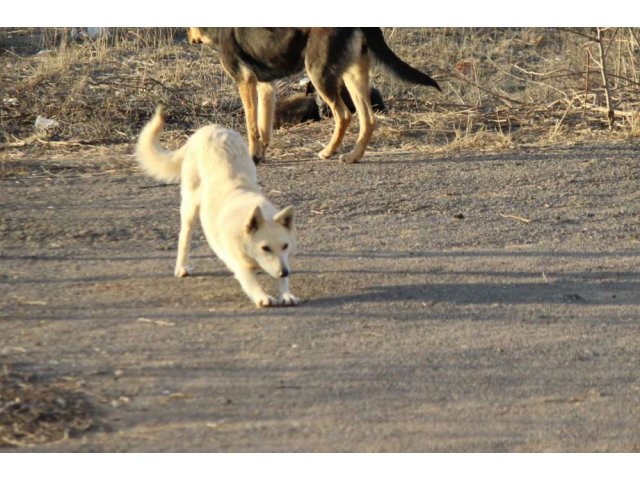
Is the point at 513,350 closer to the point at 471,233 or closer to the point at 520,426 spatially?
the point at 520,426

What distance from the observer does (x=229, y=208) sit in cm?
648

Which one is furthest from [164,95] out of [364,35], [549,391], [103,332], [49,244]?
[549,391]

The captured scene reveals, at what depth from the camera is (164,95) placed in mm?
12688

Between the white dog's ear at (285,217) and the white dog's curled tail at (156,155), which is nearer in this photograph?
the white dog's ear at (285,217)

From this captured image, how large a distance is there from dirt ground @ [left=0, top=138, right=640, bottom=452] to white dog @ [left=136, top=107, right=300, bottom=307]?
0.22m

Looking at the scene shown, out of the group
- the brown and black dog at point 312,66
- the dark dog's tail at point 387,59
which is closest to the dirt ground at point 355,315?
the brown and black dog at point 312,66

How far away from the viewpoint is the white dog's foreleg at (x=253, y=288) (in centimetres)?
638

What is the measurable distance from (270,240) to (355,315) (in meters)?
0.65

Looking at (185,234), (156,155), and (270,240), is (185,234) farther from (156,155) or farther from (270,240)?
(270,240)

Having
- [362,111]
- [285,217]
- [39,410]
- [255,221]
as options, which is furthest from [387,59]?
[39,410]

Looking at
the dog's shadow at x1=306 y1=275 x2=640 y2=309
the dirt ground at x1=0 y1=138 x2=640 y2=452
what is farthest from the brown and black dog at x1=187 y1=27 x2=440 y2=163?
the dog's shadow at x1=306 y1=275 x2=640 y2=309

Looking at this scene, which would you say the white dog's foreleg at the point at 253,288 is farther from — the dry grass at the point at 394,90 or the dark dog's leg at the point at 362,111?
the dry grass at the point at 394,90

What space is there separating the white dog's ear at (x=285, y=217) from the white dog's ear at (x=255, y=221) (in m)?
0.09

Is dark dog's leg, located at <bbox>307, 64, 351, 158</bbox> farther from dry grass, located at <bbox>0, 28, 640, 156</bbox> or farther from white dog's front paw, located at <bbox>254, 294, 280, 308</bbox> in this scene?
white dog's front paw, located at <bbox>254, 294, 280, 308</bbox>
